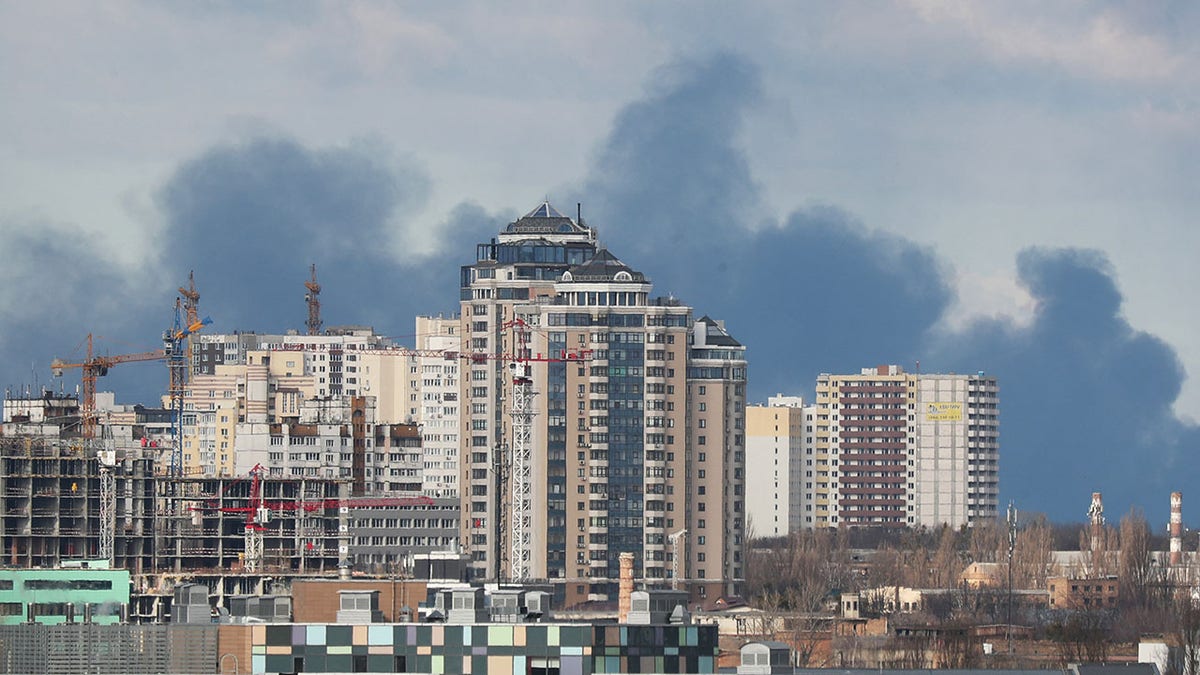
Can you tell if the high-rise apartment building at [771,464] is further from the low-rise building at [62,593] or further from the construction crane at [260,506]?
the low-rise building at [62,593]

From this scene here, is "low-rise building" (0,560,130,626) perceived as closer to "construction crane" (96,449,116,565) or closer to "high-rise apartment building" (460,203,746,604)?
"construction crane" (96,449,116,565)

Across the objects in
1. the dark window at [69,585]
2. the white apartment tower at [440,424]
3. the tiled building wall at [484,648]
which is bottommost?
the tiled building wall at [484,648]

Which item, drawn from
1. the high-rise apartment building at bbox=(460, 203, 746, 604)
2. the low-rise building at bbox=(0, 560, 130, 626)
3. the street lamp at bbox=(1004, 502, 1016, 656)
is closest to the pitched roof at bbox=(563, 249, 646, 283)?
the high-rise apartment building at bbox=(460, 203, 746, 604)

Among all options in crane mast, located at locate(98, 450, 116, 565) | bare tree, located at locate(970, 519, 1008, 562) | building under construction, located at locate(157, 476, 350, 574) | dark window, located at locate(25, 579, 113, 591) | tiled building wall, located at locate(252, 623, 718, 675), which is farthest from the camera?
bare tree, located at locate(970, 519, 1008, 562)

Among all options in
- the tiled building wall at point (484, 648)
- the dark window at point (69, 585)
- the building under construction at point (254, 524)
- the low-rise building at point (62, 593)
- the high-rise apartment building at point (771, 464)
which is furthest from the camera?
the high-rise apartment building at point (771, 464)

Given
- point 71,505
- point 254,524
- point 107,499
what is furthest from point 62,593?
point 254,524

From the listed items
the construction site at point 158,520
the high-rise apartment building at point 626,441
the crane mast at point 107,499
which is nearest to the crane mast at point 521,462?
the high-rise apartment building at point 626,441
